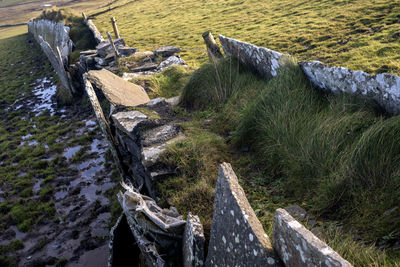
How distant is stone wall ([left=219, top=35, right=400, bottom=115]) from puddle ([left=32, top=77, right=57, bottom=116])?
918 centimetres

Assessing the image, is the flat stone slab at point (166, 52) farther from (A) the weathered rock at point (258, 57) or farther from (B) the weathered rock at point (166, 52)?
(A) the weathered rock at point (258, 57)

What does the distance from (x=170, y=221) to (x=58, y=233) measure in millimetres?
3451

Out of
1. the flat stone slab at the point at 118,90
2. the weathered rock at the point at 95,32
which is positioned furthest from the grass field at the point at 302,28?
the flat stone slab at the point at 118,90

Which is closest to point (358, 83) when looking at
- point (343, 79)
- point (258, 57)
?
point (343, 79)

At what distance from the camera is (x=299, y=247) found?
6.14 ft

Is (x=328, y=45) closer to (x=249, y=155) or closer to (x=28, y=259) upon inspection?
(x=249, y=155)

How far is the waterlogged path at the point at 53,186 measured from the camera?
5.48 m

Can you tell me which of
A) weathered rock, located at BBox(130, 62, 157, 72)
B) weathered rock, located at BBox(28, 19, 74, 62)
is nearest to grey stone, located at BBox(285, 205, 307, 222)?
weathered rock, located at BBox(130, 62, 157, 72)

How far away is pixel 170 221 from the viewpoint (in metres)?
3.35

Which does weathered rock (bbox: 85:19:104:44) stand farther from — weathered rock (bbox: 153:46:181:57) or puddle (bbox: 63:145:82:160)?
puddle (bbox: 63:145:82:160)

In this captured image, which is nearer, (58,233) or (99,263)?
(99,263)

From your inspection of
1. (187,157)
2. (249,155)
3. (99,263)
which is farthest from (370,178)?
(99,263)

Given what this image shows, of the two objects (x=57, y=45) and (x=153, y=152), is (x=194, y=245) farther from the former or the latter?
(x=57, y=45)

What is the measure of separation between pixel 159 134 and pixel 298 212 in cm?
283
